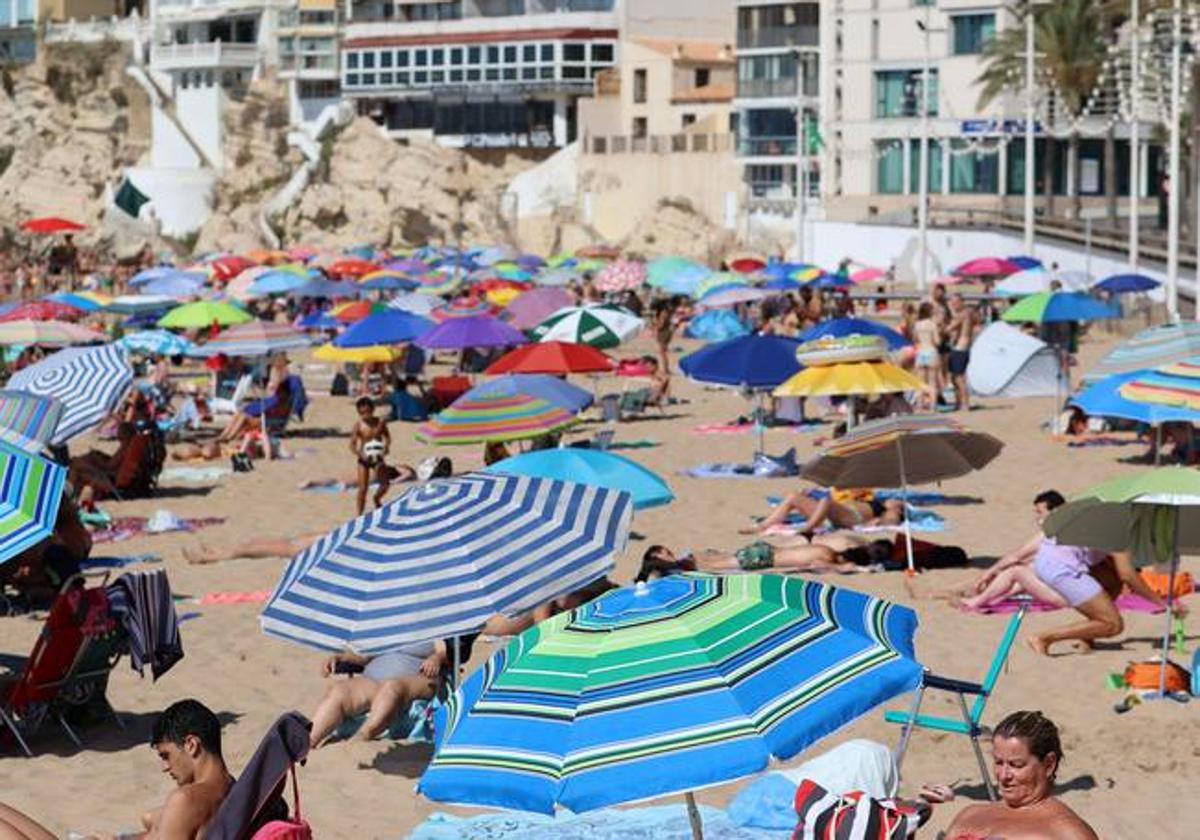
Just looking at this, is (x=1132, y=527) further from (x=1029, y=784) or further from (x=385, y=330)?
(x=385, y=330)

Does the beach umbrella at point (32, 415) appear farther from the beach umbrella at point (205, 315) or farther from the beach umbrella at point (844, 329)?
the beach umbrella at point (205, 315)

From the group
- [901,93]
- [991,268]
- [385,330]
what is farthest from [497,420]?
[901,93]

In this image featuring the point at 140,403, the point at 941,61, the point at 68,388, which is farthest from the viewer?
the point at 941,61

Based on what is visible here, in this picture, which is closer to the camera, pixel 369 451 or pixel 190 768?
pixel 190 768

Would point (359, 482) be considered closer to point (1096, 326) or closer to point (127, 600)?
point (127, 600)

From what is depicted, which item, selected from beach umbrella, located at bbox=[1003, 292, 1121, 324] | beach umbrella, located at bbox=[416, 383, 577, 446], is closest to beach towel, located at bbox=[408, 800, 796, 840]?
beach umbrella, located at bbox=[416, 383, 577, 446]

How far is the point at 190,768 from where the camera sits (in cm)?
699

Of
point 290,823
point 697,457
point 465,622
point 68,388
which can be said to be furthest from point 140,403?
point 290,823

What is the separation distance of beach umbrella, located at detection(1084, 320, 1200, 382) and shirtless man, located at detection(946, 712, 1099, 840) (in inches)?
405

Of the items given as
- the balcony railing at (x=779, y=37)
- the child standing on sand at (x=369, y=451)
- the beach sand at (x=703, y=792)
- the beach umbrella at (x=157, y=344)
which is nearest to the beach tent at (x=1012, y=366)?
the beach sand at (x=703, y=792)

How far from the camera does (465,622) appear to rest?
864 centimetres

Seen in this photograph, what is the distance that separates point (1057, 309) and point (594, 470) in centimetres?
1085

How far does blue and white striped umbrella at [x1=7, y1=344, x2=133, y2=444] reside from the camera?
55.9 feet

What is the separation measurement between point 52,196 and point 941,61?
38041 mm
